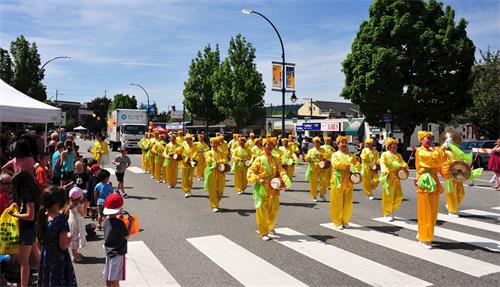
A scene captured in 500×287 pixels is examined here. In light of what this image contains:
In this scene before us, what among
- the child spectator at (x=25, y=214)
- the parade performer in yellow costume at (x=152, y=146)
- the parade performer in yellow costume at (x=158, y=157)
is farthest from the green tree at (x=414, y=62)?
the child spectator at (x=25, y=214)

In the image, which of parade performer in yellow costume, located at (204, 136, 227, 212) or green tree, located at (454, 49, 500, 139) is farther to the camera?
green tree, located at (454, 49, 500, 139)

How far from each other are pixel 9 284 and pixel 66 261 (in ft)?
4.94

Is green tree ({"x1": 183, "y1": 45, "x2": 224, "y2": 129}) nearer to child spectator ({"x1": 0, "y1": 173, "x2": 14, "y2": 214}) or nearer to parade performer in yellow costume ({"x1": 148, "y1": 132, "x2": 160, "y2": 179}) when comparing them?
parade performer in yellow costume ({"x1": 148, "y1": 132, "x2": 160, "y2": 179})

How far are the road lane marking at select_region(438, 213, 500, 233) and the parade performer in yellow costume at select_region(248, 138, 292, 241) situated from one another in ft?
14.0

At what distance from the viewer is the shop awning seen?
4788 cm

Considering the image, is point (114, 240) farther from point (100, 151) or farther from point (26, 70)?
point (26, 70)

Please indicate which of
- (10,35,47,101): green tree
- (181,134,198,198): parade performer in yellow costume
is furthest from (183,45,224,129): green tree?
(181,134,198,198): parade performer in yellow costume

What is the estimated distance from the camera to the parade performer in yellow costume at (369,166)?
11977 mm

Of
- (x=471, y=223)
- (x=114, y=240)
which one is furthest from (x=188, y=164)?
(x=114, y=240)

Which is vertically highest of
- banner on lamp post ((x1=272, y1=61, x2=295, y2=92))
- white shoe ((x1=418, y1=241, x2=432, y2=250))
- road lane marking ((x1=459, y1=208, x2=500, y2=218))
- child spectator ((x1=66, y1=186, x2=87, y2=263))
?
banner on lamp post ((x1=272, y1=61, x2=295, y2=92))

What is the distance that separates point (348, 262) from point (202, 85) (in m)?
46.8

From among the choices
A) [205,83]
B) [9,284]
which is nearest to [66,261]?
[9,284]

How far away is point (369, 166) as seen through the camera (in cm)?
1209

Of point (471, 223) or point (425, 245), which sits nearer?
point (425, 245)
